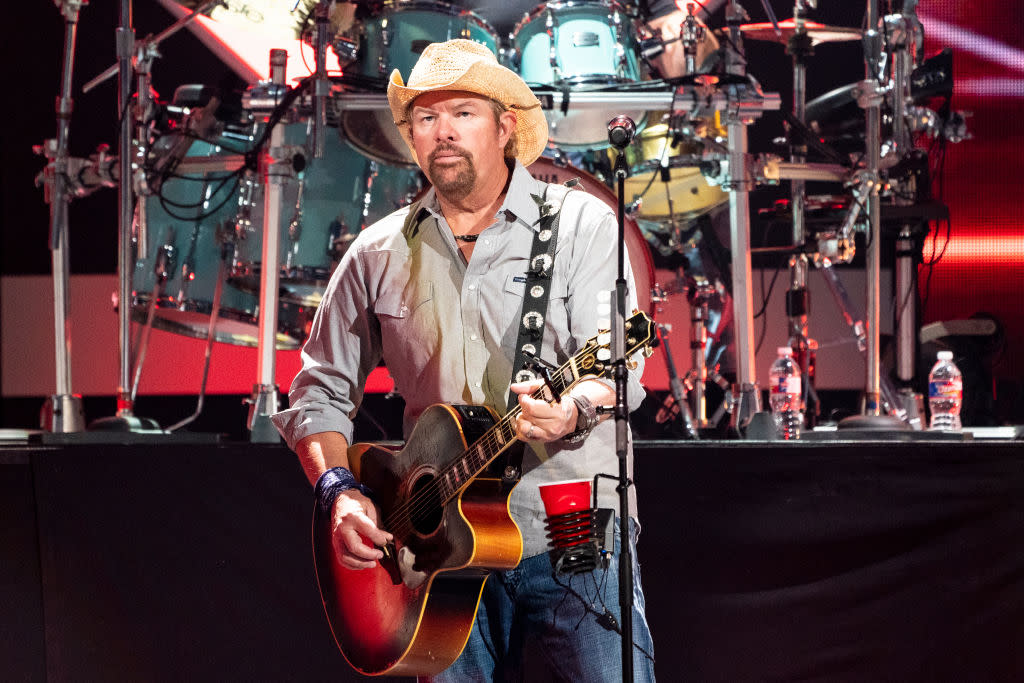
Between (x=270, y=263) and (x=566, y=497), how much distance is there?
2710 mm

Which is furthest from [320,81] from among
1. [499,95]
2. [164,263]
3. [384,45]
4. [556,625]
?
[556,625]

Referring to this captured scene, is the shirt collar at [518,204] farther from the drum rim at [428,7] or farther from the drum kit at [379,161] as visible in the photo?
the drum rim at [428,7]

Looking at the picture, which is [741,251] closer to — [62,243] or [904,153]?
[904,153]

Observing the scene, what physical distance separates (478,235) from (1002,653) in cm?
236

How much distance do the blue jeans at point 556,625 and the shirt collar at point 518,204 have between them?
2.49ft

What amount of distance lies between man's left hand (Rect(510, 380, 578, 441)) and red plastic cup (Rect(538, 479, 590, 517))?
194mm

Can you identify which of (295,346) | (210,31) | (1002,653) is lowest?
(1002,653)

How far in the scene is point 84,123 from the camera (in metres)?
8.06

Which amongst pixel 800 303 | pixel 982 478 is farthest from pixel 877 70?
pixel 982 478

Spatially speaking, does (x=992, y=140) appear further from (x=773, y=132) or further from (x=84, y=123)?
(x=84, y=123)

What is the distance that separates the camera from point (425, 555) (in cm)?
253

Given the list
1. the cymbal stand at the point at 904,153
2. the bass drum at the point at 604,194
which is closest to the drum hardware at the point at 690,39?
the bass drum at the point at 604,194

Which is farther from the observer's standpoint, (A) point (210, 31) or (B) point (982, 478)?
(A) point (210, 31)

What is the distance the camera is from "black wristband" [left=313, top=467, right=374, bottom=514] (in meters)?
2.61
